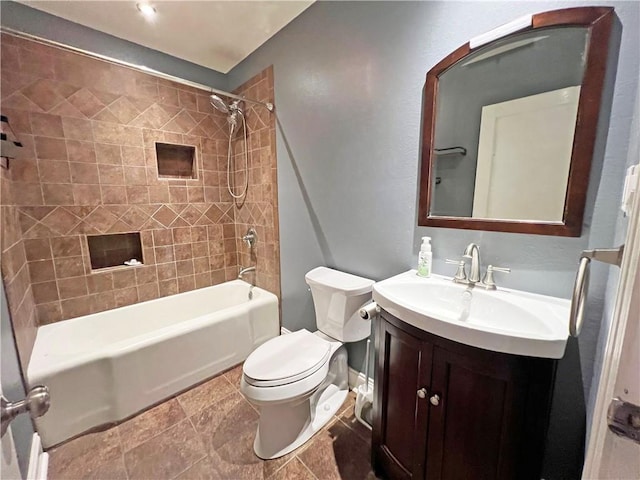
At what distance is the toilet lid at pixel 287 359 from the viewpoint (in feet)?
4.00

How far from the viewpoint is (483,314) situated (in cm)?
102

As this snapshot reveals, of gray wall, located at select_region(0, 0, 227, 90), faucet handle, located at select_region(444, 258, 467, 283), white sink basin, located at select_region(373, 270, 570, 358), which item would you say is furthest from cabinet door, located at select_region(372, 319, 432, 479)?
gray wall, located at select_region(0, 0, 227, 90)

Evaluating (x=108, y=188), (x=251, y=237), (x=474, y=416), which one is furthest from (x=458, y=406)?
(x=108, y=188)

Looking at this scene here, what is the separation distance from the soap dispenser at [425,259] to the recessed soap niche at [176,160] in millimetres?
2125

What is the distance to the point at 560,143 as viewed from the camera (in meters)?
0.92

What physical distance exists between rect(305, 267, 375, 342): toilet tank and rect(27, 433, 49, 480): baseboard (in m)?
1.41

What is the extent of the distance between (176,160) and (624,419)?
282 centimetres

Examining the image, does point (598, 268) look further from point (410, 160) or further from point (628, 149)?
point (410, 160)

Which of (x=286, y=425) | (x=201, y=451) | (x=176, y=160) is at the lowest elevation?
(x=201, y=451)

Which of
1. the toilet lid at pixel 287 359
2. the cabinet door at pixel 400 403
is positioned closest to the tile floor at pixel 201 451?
the cabinet door at pixel 400 403

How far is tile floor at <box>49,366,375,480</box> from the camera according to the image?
3.96 feet

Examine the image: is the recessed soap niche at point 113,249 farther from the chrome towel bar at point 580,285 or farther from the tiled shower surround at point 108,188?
the chrome towel bar at point 580,285

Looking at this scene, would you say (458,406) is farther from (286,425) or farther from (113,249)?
(113,249)

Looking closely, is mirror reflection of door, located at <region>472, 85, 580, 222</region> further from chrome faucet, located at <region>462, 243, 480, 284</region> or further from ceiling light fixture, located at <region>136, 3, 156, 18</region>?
ceiling light fixture, located at <region>136, 3, 156, 18</region>
